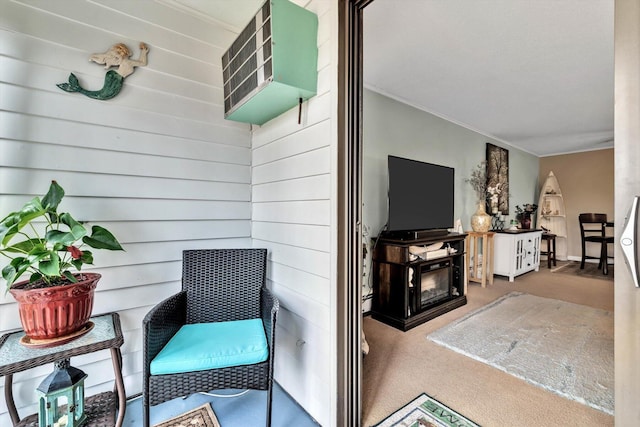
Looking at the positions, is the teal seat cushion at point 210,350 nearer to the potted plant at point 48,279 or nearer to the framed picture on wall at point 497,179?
the potted plant at point 48,279

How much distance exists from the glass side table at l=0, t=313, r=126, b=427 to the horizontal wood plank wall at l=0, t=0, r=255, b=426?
11cm

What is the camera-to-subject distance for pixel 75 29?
4.94ft

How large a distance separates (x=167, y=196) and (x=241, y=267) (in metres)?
0.64

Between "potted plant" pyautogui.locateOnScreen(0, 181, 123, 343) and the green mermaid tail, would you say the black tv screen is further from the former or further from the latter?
"potted plant" pyautogui.locateOnScreen(0, 181, 123, 343)

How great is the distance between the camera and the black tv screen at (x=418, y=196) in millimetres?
2818

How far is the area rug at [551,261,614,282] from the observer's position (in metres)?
4.59

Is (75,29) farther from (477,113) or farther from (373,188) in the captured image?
(477,113)

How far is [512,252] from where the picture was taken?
169 inches

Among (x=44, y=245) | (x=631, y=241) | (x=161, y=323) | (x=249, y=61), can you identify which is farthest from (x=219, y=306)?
(x=631, y=241)

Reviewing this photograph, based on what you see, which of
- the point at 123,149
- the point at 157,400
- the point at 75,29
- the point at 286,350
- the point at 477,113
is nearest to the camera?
the point at 157,400

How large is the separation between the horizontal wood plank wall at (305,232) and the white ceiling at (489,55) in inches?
27.6

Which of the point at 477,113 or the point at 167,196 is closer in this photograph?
the point at 167,196

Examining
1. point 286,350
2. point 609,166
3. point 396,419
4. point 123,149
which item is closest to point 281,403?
point 286,350

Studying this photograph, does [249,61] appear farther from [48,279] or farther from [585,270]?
[585,270]
